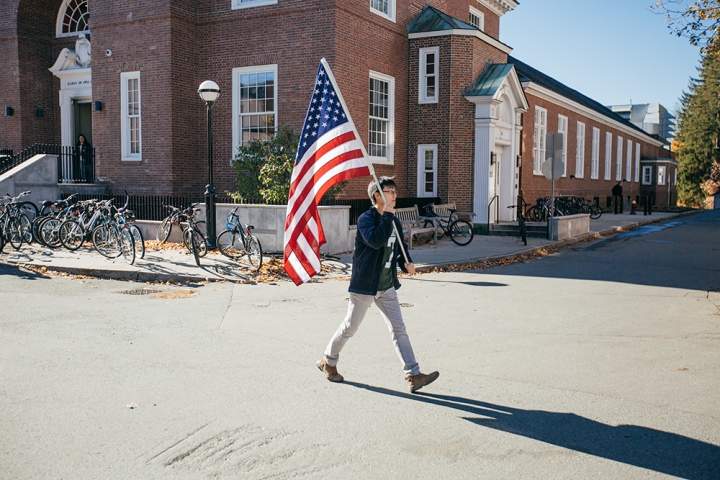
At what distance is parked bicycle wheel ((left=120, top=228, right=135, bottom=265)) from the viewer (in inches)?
546

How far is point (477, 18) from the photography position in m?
29.9

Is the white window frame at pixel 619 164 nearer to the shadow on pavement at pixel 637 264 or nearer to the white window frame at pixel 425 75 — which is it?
the shadow on pavement at pixel 637 264

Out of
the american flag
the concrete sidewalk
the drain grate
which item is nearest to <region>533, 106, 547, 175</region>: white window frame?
the concrete sidewalk

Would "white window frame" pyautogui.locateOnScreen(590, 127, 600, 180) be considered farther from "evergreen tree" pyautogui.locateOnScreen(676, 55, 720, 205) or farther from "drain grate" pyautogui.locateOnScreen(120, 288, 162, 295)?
"evergreen tree" pyautogui.locateOnScreen(676, 55, 720, 205)

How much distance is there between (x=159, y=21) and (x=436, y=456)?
61.0ft

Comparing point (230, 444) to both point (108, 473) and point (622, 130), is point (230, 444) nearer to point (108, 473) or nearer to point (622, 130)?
point (108, 473)

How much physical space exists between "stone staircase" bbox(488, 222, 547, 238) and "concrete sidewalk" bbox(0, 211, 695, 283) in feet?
9.99

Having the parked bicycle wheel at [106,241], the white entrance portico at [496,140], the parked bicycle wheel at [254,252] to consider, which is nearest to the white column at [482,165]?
the white entrance portico at [496,140]

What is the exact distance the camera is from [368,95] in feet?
67.8

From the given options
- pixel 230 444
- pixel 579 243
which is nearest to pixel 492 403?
pixel 230 444

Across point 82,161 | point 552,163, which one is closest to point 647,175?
point 552,163

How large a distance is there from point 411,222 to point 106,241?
811cm

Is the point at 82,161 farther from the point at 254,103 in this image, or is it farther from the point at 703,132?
the point at 703,132

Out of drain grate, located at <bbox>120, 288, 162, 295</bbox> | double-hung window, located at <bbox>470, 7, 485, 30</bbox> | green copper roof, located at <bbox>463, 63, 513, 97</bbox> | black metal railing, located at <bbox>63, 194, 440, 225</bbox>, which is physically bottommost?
drain grate, located at <bbox>120, 288, 162, 295</bbox>
